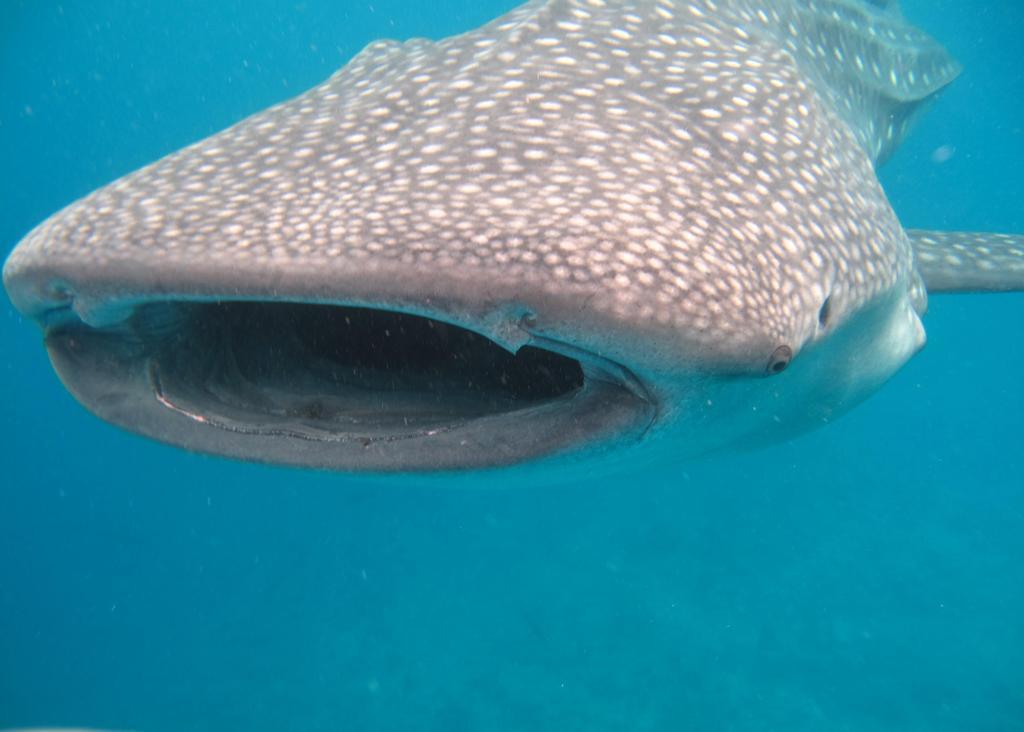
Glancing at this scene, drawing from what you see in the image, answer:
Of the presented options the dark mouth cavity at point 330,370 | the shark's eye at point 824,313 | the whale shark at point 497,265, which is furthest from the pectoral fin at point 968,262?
the dark mouth cavity at point 330,370

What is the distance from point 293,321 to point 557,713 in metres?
8.34

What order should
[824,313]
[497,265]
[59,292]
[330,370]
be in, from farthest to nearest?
[330,370] < [824,313] < [59,292] < [497,265]

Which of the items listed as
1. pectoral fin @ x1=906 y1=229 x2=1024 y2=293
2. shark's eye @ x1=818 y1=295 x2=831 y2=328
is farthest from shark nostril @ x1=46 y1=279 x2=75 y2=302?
pectoral fin @ x1=906 y1=229 x2=1024 y2=293

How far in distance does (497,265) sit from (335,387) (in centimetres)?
114

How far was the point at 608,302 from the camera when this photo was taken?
1.66m

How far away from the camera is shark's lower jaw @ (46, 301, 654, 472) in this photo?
79.9 inches

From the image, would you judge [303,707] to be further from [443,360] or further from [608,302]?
[608,302]

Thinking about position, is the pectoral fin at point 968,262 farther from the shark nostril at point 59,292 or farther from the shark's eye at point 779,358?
the shark nostril at point 59,292

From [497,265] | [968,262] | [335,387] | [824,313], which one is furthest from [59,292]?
[968,262]

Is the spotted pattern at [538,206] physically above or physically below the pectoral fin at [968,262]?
above

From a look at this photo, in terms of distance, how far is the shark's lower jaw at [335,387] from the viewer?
203 cm

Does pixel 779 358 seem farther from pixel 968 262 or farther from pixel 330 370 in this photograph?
pixel 968 262

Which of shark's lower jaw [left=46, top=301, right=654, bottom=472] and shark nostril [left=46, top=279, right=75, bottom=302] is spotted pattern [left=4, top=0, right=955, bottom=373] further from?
shark's lower jaw [left=46, top=301, right=654, bottom=472]

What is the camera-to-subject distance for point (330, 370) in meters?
2.74
